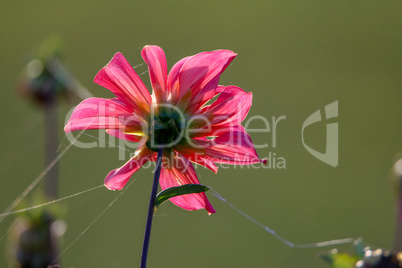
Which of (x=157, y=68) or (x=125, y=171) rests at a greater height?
(x=157, y=68)

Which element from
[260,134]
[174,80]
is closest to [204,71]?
[174,80]

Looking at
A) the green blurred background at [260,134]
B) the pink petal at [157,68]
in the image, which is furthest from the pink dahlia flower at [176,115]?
the green blurred background at [260,134]

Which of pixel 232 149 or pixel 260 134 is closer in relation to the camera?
pixel 232 149

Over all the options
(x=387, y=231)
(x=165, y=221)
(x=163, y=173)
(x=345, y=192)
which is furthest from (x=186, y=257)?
(x=163, y=173)

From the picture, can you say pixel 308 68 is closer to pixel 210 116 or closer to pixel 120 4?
pixel 120 4

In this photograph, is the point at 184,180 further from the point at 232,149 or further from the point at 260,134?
the point at 260,134

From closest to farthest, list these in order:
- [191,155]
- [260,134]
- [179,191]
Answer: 1. [179,191]
2. [191,155]
3. [260,134]
